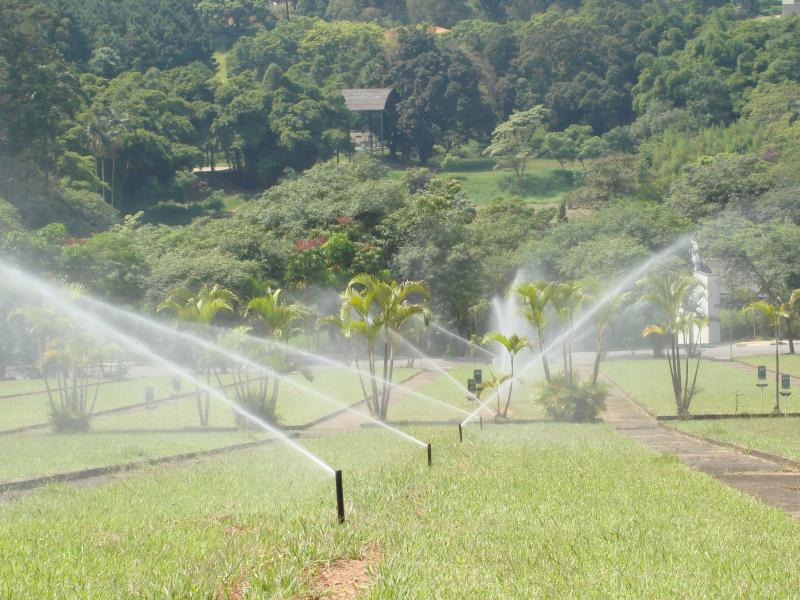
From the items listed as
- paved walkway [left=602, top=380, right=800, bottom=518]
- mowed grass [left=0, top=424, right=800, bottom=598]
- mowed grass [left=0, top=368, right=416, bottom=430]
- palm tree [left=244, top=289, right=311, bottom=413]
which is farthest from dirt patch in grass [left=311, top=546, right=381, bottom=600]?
palm tree [left=244, top=289, right=311, bottom=413]

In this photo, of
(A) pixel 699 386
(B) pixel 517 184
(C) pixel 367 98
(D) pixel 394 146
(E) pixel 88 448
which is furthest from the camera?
(D) pixel 394 146

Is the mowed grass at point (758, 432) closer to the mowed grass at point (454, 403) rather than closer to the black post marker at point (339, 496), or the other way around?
the mowed grass at point (454, 403)

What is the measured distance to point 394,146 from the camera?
115 m

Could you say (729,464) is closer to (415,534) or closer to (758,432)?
(758,432)

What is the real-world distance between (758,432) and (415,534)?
14.4m

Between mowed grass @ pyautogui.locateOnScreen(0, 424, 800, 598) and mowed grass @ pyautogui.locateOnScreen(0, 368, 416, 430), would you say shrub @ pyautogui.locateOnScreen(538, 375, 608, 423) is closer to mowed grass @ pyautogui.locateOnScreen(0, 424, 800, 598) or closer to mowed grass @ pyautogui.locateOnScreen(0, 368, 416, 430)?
mowed grass @ pyautogui.locateOnScreen(0, 368, 416, 430)

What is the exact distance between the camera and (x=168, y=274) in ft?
171

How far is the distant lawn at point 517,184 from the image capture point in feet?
329

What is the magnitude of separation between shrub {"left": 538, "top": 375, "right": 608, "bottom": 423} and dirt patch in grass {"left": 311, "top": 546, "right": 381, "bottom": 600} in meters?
18.5

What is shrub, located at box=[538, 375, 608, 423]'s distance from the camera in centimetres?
2612

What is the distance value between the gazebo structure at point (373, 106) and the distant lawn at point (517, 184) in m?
8.43

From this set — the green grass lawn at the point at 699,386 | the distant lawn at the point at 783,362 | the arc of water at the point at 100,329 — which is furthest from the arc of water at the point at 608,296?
the distant lawn at the point at 783,362

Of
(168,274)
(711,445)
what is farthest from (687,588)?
(168,274)

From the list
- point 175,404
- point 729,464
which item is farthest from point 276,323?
point 729,464
